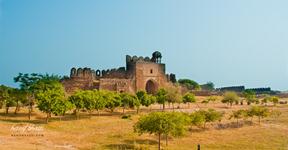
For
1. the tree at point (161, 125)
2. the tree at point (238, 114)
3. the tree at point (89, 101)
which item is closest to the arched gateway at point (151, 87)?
the tree at point (238, 114)

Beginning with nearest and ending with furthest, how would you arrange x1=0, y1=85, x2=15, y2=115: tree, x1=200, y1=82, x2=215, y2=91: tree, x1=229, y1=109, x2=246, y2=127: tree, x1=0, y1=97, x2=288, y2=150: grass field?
x1=0, y1=97, x2=288, y2=150: grass field < x1=0, y1=85, x2=15, y2=115: tree < x1=229, y1=109, x2=246, y2=127: tree < x1=200, y1=82, x2=215, y2=91: tree

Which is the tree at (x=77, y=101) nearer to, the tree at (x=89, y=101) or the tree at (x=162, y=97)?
the tree at (x=89, y=101)

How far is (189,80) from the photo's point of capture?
13988 cm

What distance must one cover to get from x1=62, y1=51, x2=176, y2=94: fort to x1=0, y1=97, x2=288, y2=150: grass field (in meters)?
18.5

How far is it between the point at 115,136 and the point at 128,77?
39.9 meters

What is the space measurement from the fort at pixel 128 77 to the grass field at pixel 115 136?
1845 centimetres

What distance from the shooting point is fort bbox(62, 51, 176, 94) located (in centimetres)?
6594

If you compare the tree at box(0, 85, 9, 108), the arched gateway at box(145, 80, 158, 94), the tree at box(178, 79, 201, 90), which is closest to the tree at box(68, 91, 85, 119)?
the tree at box(0, 85, 9, 108)

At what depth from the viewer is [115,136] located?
1395 inches

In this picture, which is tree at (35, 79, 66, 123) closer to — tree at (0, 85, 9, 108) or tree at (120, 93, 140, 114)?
tree at (0, 85, 9, 108)

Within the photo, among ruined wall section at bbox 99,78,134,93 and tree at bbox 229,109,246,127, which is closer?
tree at bbox 229,109,246,127

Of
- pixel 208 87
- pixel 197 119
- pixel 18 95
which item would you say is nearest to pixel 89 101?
pixel 18 95

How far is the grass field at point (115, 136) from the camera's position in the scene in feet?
99.3

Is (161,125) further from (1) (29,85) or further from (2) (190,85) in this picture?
(2) (190,85)
